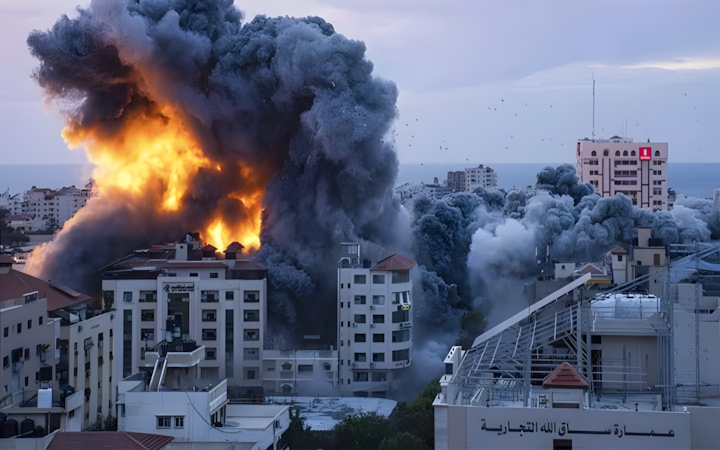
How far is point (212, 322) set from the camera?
140 feet

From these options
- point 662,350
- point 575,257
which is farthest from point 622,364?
A: point 575,257

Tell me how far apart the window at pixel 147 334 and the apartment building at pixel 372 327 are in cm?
699

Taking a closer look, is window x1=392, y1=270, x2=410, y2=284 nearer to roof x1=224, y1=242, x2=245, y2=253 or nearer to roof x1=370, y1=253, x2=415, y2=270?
roof x1=370, y1=253, x2=415, y2=270

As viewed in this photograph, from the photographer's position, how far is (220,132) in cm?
5500

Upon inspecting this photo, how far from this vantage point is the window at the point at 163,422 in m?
24.2

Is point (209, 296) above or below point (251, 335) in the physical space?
above

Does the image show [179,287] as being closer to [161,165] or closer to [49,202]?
[161,165]

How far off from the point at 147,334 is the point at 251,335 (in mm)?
3722

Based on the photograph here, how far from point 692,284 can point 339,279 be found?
2035 centimetres

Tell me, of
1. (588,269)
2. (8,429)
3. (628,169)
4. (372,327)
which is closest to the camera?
(8,429)

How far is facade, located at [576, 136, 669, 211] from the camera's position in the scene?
8962 cm

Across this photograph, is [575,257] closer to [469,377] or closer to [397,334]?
[397,334]

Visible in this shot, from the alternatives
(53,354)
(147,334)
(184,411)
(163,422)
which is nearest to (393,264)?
(147,334)

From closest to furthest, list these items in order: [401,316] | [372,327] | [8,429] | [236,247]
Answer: [8,429]
[372,327]
[401,316]
[236,247]
